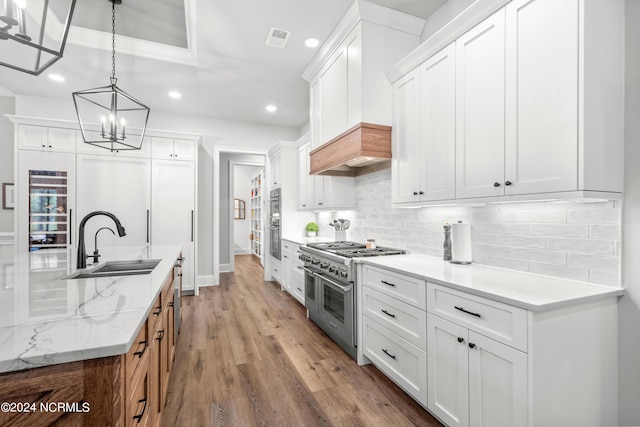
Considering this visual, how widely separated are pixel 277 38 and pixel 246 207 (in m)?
7.12

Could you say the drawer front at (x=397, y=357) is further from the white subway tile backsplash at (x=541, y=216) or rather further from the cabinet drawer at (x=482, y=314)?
the white subway tile backsplash at (x=541, y=216)

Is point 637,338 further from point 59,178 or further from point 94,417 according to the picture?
point 59,178

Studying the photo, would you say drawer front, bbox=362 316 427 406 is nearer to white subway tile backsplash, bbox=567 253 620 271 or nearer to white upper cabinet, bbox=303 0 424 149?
white subway tile backsplash, bbox=567 253 620 271

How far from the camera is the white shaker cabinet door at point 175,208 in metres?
4.34

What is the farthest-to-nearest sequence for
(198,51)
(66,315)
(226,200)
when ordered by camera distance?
(226,200) < (198,51) < (66,315)

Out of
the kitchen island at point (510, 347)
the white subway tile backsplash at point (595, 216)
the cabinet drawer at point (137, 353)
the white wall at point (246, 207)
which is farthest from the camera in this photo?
the white wall at point (246, 207)

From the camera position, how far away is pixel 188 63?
3.37 metres

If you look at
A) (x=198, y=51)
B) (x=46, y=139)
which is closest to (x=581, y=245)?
(x=198, y=51)

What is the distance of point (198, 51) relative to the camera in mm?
3121

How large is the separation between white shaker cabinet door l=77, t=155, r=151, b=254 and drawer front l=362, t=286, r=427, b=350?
3.47 metres

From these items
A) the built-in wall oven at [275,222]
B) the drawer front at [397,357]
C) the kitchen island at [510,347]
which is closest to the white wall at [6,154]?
the built-in wall oven at [275,222]

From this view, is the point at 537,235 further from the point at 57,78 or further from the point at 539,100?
the point at 57,78

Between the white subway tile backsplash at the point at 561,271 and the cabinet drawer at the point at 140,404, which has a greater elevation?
the white subway tile backsplash at the point at 561,271

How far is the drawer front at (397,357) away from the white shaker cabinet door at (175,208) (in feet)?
10.3
